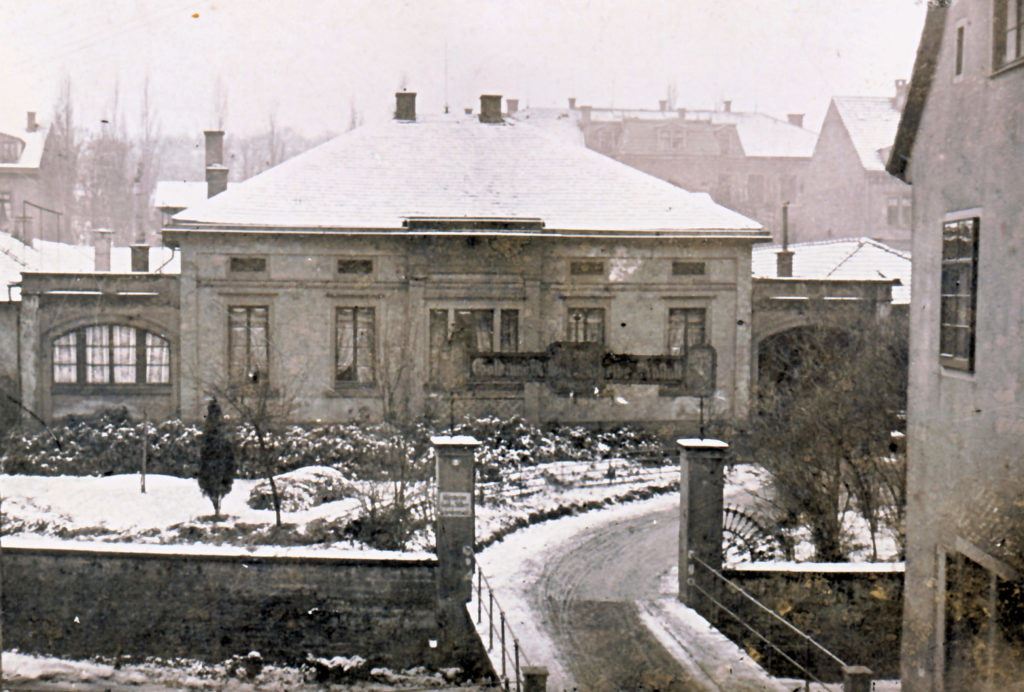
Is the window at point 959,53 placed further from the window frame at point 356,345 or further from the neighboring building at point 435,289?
the window frame at point 356,345

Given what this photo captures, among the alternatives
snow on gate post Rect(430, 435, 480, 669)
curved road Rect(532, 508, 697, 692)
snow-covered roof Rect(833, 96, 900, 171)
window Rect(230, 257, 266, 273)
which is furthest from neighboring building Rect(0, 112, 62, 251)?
snow-covered roof Rect(833, 96, 900, 171)

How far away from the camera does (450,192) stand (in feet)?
57.2

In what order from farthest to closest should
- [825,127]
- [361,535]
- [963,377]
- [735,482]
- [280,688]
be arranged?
[825,127] → [735,482] → [361,535] → [280,688] → [963,377]

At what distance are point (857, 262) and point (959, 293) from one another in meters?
12.5

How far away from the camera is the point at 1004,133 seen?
5.91 metres

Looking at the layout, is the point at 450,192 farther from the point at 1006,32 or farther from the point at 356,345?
the point at 1006,32

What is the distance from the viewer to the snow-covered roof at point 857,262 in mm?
17984

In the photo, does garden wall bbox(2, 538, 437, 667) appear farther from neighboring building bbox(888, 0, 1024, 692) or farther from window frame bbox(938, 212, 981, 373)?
window frame bbox(938, 212, 981, 373)

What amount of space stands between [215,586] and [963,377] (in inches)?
318

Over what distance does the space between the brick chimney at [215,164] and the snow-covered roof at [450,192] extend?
119 inches

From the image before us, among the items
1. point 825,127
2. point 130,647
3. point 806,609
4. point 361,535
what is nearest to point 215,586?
point 130,647

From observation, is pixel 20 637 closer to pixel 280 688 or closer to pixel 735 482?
pixel 280 688

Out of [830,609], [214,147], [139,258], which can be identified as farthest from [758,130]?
[830,609]

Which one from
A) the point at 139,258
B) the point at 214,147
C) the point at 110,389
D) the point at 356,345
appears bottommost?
the point at 110,389
